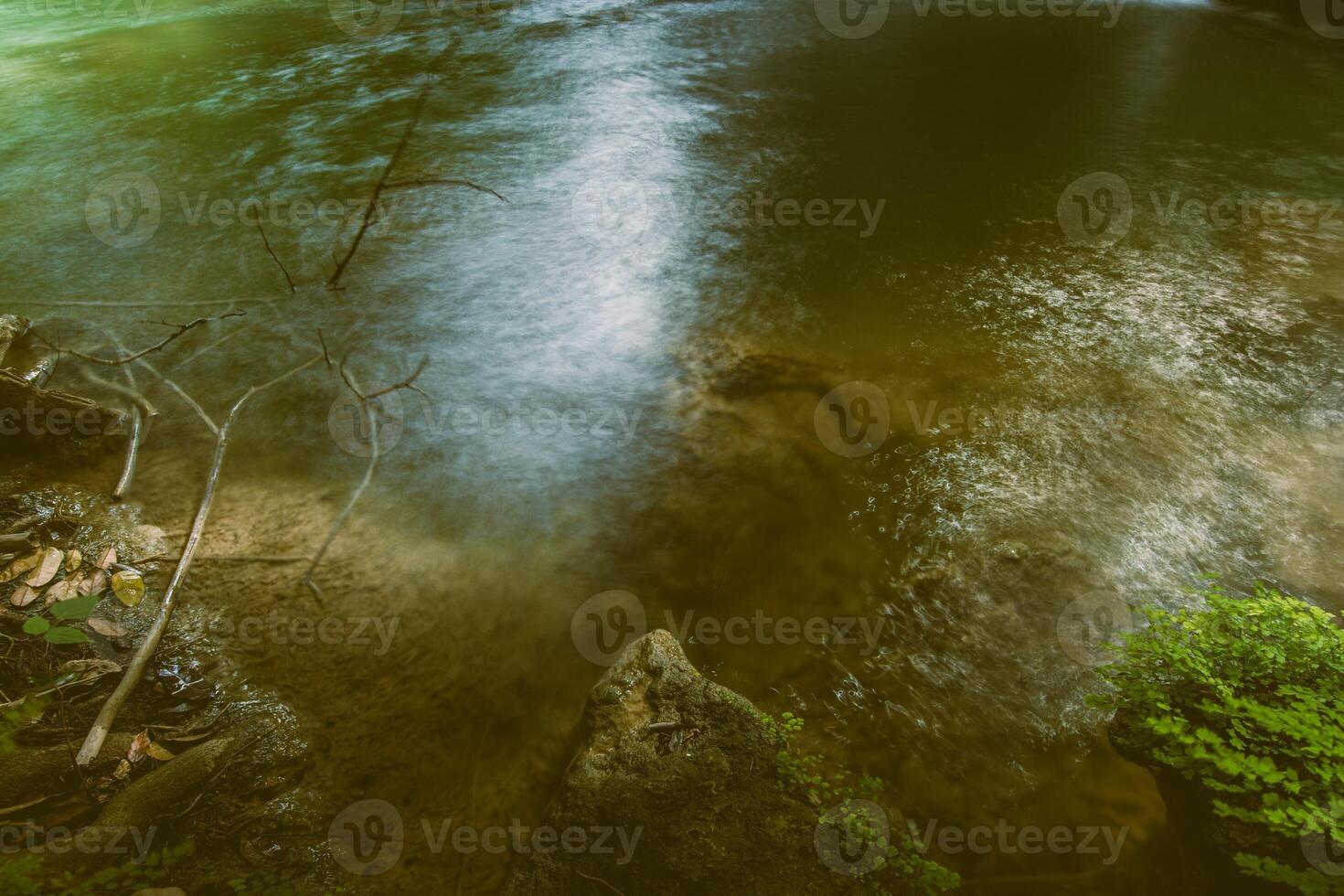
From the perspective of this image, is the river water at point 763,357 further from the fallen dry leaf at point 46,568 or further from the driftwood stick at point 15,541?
the driftwood stick at point 15,541

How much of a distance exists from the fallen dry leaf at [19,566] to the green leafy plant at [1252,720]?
5.14 metres

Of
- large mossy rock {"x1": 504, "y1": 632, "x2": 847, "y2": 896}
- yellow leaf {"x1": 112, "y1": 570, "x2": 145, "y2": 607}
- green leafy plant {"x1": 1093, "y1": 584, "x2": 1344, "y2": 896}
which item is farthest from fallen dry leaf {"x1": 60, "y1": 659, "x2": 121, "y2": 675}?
green leafy plant {"x1": 1093, "y1": 584, "x2": 1344, "y2": 896}

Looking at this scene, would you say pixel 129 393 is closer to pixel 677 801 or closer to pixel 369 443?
pixel 369 443

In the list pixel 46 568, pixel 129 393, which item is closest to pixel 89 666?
pixel 46 568

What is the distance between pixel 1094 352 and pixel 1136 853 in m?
3.39

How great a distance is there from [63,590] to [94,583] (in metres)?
0.13

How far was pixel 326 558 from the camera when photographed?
3631 millimetres

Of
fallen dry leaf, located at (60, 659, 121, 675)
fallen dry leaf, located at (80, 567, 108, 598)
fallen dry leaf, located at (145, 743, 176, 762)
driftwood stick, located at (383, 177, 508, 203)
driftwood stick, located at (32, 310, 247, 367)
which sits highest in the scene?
driftwood stick, located at (383, 177, 508, 203)

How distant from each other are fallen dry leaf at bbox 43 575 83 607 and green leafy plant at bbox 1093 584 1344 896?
15.8ft

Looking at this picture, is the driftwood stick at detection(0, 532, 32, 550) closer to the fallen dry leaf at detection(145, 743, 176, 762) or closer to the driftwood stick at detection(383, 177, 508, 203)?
the fallen dry leaf at detection(145, 743, 176, 762)

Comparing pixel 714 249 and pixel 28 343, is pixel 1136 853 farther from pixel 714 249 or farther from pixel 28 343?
pixel 28 343

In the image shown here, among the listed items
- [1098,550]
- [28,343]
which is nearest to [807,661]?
[1098,550]

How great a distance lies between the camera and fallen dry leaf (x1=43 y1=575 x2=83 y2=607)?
3320 millimetres

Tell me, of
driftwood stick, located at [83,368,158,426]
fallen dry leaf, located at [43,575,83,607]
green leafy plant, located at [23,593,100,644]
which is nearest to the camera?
green leafy plant, located at [23,593,100,644]
